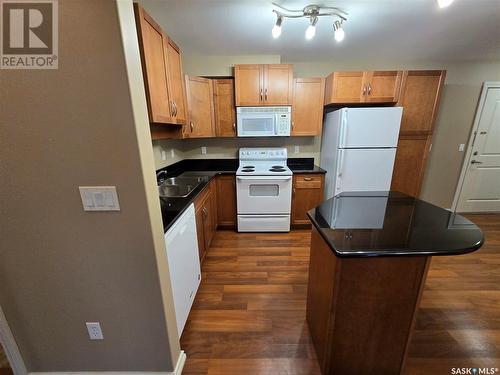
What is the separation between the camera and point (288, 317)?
158 centimetres

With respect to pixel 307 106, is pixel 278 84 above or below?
above

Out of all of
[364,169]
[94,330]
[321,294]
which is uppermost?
[364,169]

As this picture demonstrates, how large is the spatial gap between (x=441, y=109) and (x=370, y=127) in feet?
5.48

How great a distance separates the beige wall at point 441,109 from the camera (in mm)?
2850

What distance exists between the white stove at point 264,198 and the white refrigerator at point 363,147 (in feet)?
2.25

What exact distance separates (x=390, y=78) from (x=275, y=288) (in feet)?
9.77

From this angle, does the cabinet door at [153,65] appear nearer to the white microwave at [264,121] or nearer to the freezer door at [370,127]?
the white microwave at [264,121]

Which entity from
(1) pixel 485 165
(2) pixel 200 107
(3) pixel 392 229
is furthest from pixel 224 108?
(1) pixel 485 165

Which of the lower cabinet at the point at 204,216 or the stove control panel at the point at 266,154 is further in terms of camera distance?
the stove control panel at the point at 266,154

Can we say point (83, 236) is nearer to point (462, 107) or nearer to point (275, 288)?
point (275, 288)

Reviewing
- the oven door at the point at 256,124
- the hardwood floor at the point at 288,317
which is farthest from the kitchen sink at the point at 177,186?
the oven door at the point at 256,124

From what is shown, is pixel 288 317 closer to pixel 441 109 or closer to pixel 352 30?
pixel 352 30

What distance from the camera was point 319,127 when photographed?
113 inches
